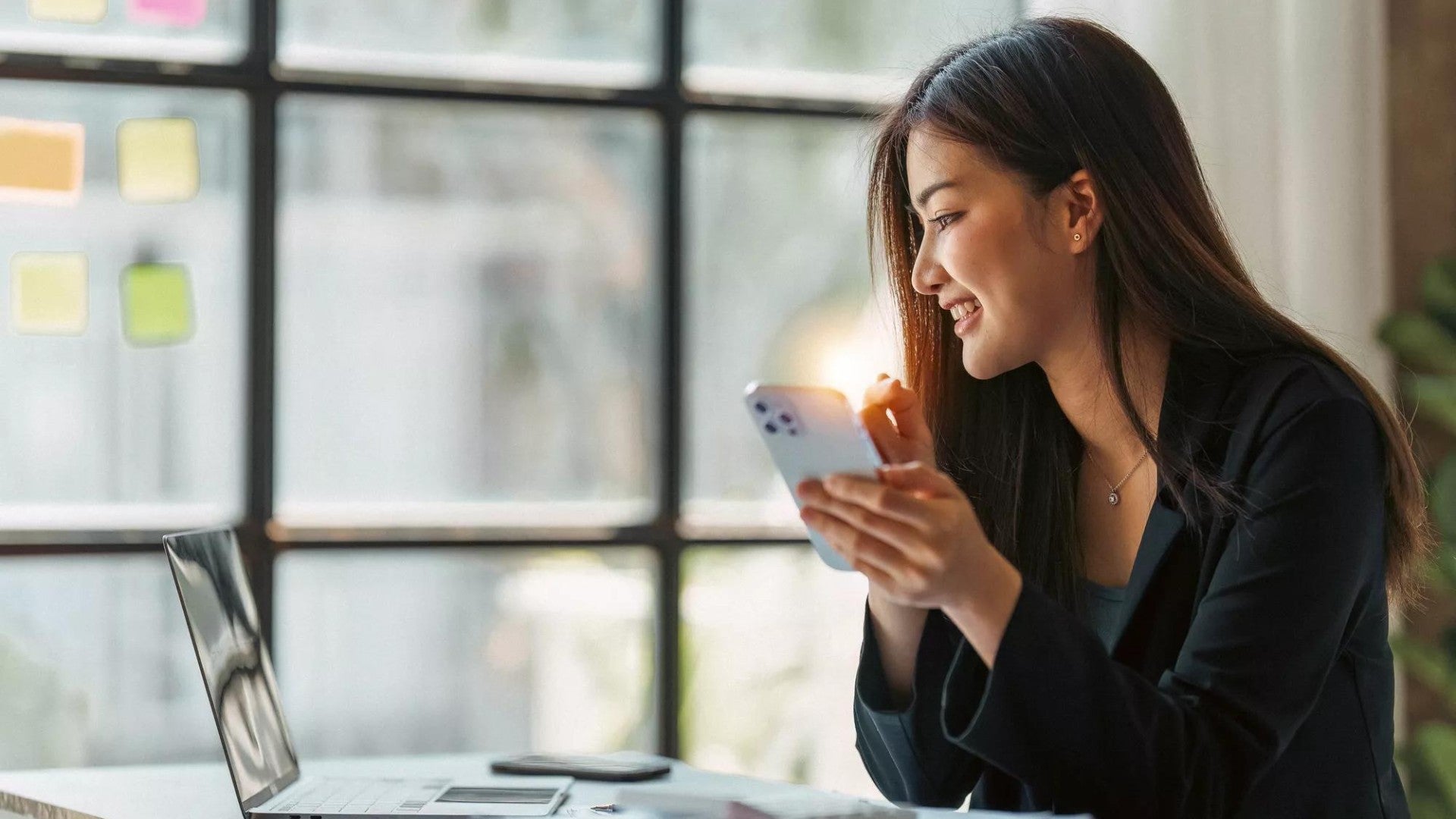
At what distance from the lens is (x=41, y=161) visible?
2.36m

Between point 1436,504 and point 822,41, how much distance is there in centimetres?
137

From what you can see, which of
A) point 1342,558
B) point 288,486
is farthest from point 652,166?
point 1342,558

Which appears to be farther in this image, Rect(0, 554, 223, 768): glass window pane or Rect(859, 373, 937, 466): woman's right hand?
Rect(0, 554, 223, 768): glass window pane

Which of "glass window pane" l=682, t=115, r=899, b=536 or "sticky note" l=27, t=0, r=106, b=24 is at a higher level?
"sticky note" l=27, t=0, r=106, b=24

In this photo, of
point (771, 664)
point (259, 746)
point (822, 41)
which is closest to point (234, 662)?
point (259, 746)

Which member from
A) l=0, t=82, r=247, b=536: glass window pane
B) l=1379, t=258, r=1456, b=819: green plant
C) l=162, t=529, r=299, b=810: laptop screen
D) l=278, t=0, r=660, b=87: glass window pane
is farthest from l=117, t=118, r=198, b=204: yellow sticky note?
l=1379, t=258, r=1456, b=819: green plant

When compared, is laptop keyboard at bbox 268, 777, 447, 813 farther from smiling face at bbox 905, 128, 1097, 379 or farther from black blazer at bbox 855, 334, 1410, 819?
smiling face at bbox 905, 128, 1097, 379

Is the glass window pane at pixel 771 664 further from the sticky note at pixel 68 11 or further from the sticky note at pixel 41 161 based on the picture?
the sticky note at pixel 68 11

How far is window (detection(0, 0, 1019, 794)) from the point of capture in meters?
2.38

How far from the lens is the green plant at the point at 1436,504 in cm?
235

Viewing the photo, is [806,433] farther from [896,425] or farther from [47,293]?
[47,293]

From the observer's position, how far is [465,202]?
8.39 ft

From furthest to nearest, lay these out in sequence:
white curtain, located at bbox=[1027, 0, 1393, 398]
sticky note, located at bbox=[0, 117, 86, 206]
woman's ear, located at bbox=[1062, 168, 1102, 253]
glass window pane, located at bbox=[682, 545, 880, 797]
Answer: glass window pane, located at bbox=[682, 545, 880, 797] < white curtain, located at bbox=[1027, 0, 1393, 398] < sticky note, located at bbox=[0, 117, 86, 206] < woman's ear, located at bbox=[1062, 168, 1102, 253]

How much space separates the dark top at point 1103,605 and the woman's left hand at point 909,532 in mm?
384
